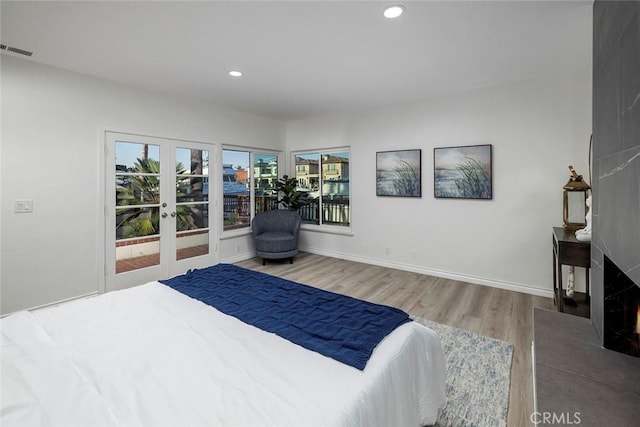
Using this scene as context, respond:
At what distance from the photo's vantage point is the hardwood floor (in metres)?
2.02

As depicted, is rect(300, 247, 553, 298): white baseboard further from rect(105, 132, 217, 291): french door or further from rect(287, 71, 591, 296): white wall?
rect(105, 132, 217, 291): french door

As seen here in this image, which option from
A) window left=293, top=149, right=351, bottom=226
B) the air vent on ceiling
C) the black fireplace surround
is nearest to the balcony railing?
window left=293, top=149, right=351, bottom=226

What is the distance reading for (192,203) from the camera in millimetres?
4281

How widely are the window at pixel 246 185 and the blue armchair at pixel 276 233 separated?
312 mm

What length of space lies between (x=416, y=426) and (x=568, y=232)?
Answer: 2546mm

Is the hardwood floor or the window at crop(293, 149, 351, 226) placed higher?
the window at crop(293, 149, 351, 226)

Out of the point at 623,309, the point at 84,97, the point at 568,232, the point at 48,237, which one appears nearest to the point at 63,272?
the point at 48,237

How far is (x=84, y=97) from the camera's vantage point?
321 cm

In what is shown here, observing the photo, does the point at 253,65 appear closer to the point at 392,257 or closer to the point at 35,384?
the point at 35,384

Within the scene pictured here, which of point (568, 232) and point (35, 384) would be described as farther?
point (568, 232)

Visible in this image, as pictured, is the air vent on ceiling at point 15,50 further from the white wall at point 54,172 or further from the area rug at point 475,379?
the area rug at point 475,379

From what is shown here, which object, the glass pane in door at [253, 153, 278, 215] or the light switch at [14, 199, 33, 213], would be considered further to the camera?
the glass pane in door at [253, 153, 278, 215]

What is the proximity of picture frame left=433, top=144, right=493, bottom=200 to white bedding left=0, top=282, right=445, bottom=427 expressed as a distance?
282 cm

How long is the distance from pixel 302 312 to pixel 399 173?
10.7 feet
